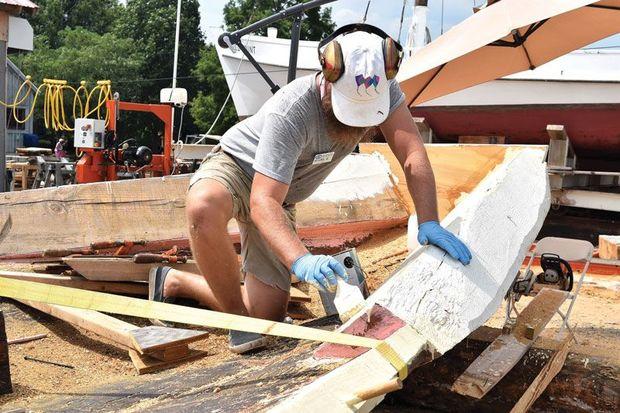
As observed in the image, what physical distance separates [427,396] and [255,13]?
125 feet

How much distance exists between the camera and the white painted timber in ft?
6.20

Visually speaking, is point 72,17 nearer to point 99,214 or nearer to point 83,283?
point 99,214

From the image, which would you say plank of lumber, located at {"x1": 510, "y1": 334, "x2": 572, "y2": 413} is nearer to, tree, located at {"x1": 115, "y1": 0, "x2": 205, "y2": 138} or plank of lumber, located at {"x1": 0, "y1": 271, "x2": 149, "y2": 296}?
plank of lumber, located at {"x1": 0, "y1": 271, "x2": 149, "y2": 296}

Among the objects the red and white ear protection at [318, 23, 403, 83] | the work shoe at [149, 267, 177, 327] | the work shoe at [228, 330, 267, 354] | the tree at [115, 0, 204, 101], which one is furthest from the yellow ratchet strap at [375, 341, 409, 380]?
the tree at [115, 0, 204, 101]

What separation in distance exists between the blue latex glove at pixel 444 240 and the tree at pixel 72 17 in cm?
5691

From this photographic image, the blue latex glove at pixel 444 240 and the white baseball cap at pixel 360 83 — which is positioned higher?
the white baseball cap at pixel 360 83

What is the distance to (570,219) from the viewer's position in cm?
802

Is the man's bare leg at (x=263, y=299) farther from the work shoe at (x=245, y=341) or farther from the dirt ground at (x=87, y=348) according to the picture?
the work shoe at (x=245, y=341)

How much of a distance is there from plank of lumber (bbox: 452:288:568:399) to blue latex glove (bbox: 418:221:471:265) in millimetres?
410

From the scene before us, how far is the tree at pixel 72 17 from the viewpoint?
54562mm

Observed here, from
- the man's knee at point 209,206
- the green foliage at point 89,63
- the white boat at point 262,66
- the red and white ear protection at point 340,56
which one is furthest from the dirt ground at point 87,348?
the green foliage at point 89,63

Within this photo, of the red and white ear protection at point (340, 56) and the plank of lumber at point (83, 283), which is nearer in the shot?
the red and white ear protection at point (340, 56)

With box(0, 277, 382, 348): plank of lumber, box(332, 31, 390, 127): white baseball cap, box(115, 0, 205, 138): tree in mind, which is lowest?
box(0, 277, 382, 348): plank of lumber

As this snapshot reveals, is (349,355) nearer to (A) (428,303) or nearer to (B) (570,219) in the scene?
(A) (428,303)
